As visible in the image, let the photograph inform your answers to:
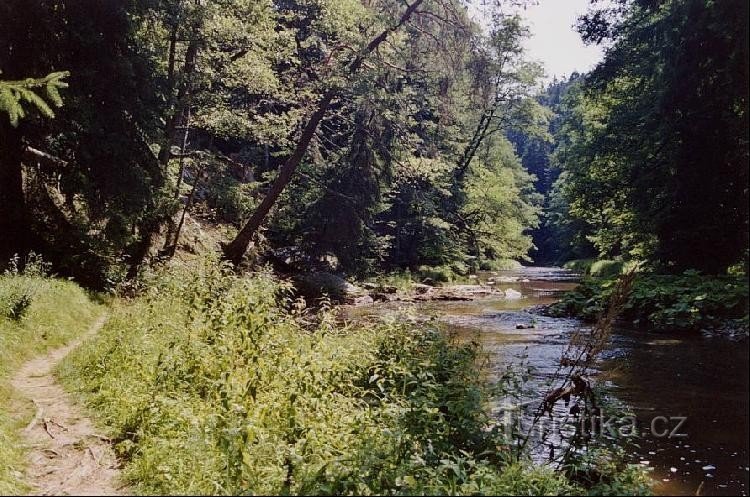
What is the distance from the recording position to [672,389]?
26.1 ft

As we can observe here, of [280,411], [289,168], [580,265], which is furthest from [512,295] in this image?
[580,265]

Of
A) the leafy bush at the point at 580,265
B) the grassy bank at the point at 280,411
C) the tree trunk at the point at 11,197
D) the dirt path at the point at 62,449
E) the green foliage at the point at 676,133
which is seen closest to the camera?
the grassy bank at the point at 280,411

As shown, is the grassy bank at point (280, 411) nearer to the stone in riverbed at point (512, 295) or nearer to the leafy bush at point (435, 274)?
the stone in riverbed at point (512, 295)

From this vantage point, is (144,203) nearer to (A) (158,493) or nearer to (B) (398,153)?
(A) (158,493)

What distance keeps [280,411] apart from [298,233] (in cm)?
2004

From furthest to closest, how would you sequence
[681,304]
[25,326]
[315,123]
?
1. [315,123]
2. [681,304]
3. [25,326]

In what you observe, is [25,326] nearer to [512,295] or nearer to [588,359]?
[588,359]

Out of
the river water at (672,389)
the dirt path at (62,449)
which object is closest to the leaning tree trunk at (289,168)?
the river water at (672,389)

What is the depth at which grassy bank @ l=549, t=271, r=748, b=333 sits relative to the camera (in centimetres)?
1151

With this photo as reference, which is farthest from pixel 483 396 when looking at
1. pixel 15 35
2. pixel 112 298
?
pixel 15 35

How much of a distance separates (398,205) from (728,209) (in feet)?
73.0

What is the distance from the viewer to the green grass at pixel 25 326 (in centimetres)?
519

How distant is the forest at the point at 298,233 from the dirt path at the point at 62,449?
0.27 ft

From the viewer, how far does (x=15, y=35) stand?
1135cm
